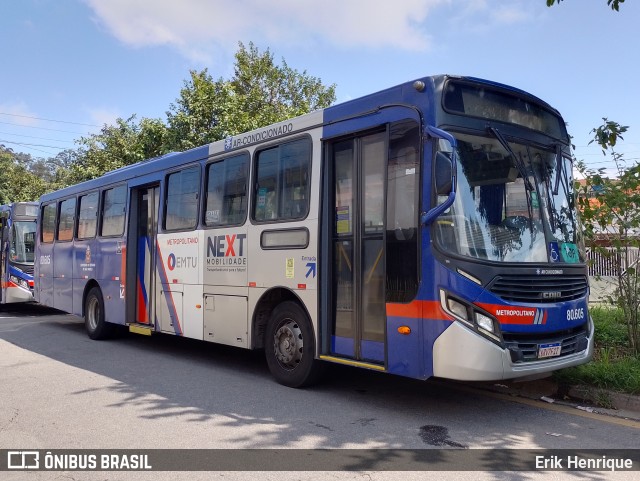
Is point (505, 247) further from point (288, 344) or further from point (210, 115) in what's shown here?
point (210, 115)

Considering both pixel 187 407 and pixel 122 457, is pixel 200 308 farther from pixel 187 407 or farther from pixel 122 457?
pixel 122 457

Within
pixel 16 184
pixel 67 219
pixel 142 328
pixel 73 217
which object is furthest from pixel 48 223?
pixel 16 184

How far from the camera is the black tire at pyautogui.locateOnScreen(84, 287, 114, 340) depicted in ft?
36.5

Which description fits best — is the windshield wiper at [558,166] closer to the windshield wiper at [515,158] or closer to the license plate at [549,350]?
the windshield wiper at [515,158]

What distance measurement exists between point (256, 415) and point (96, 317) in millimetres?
6777

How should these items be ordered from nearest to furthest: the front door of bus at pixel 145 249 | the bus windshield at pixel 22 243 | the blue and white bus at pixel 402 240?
the blue and white bus at pixel 402 240 < the front door of bus at pixel 145 249 < the bus windshield at pixel 22 243

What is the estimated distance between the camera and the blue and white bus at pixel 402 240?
522cm

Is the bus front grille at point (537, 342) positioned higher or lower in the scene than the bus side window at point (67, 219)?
lower

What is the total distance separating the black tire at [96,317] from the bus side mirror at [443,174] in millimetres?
8089

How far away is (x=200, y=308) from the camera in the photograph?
330 inches

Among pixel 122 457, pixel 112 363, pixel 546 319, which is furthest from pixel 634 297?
pixel 112 363

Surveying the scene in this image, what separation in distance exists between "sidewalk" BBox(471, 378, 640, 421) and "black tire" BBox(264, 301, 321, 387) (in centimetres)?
206

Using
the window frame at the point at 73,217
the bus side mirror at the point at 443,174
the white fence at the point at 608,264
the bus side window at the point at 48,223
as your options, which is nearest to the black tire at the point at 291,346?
the bus side mirror at the point at 443,174

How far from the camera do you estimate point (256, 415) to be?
580cm
